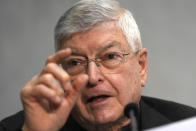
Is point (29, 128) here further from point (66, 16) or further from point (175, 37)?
point (175, 37)

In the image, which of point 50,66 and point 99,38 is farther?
point 99,38

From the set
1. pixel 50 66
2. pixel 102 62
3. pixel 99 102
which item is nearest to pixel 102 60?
pixel 102 62

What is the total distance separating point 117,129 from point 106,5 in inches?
29.3

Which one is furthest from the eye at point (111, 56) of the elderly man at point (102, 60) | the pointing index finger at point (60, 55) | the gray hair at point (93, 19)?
the pointing index finger at point (60, 55)

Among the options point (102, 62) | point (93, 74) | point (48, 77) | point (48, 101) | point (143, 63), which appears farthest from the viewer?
point (143, 63)

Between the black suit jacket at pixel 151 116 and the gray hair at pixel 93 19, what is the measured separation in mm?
470

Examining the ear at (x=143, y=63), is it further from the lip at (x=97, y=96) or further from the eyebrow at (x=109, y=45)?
the lip at (x=97, y=96)

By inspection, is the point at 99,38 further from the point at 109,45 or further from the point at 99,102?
the point at 99,102

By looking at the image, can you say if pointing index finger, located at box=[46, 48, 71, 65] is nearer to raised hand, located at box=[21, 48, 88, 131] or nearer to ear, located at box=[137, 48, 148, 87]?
raised hand, located at box=[21, 48, 88, 131]

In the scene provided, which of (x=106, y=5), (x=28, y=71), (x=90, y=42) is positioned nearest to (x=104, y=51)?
(x=90, y=42)

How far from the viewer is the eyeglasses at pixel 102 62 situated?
1.63 meters

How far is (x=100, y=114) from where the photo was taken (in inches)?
62.2

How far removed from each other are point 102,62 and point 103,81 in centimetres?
12

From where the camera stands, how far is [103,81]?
62.3 inches
